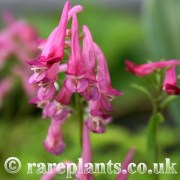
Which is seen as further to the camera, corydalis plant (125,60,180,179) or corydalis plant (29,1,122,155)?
corydalis plant (125,60,180,179)

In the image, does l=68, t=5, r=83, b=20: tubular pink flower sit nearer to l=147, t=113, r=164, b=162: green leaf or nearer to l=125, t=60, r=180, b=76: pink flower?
l=125, t=60, r=180, b=76: pink flower

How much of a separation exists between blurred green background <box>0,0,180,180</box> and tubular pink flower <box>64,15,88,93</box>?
1.08 feet

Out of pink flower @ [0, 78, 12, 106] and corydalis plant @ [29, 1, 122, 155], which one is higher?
pink flower @ [0, 78, 12, 106]

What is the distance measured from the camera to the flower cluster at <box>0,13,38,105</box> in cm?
196

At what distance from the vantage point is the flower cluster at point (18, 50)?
1.96 m

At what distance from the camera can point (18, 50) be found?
196 cm

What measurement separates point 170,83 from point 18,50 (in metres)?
1.01

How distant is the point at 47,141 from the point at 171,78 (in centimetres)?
26

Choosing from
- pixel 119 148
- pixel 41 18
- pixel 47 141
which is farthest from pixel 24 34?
pixel 41 18

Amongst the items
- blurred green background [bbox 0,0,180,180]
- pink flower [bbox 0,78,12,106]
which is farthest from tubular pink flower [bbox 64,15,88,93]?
pink flower [bbox 0,78,12,106]

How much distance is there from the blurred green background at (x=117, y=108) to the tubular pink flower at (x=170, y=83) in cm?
28

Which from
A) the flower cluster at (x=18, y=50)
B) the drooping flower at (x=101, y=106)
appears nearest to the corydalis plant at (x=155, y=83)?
the drooping flower at (x=101, y=106)

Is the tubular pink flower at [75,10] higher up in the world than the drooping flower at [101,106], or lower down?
higher up

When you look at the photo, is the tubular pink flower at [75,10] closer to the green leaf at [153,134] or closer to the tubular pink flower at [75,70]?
the tubular pink flower at [75,70]
